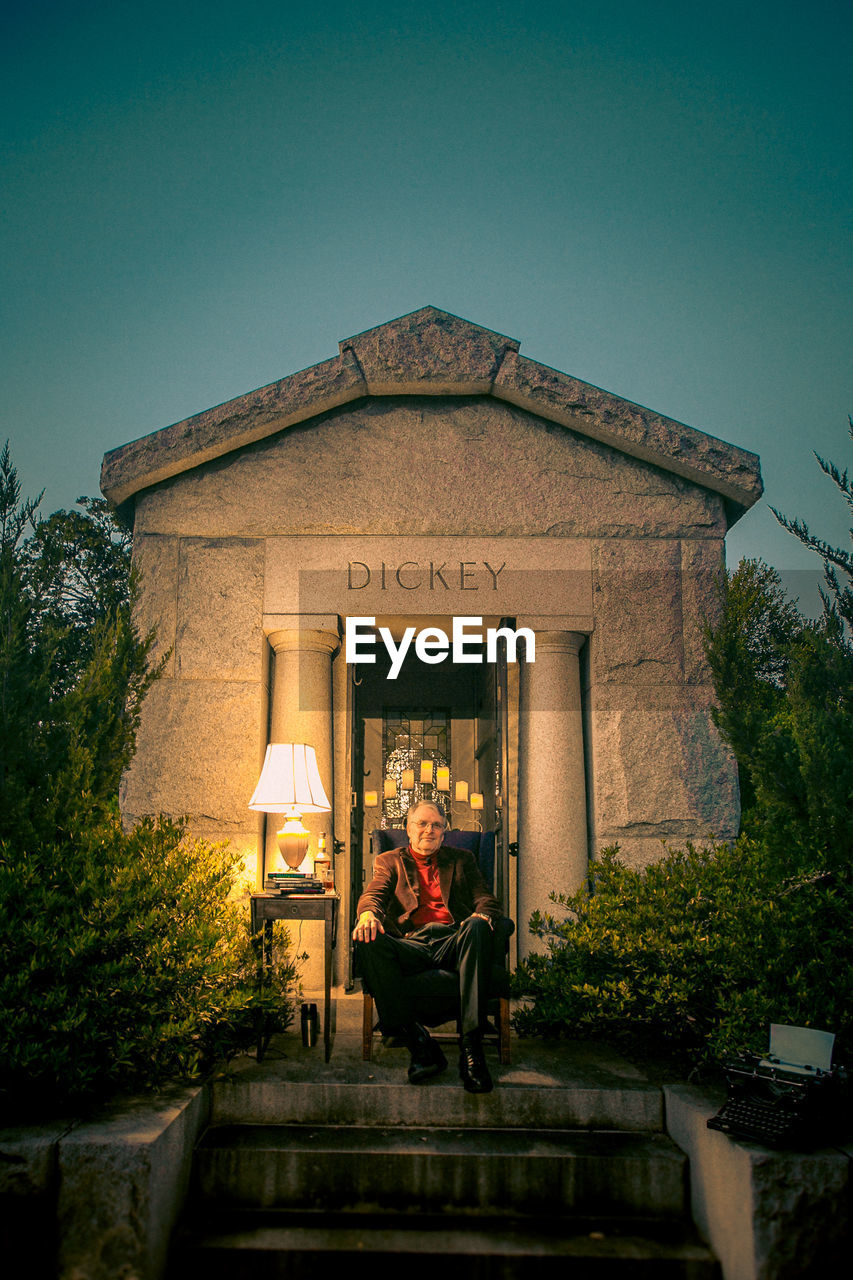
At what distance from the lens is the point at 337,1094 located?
346 cm

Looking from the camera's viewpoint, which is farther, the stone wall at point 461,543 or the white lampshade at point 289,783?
the stone wall at point 461,543

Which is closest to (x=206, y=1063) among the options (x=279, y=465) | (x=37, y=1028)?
(x=37, y=1028)

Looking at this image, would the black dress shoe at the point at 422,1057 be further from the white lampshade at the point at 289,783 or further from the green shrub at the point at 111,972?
the white lampshade at the point at 289,783

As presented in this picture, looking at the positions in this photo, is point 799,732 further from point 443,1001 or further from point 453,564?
point 453,564

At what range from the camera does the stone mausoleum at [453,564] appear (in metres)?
4.92

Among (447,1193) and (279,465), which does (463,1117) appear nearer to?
(447,1193)

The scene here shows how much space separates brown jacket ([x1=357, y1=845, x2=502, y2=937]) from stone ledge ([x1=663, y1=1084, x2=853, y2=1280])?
1.69 metres

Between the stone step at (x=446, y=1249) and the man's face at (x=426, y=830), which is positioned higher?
the man's face at (x=426, y=830)

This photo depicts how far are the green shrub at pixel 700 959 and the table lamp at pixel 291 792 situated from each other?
1328 mm

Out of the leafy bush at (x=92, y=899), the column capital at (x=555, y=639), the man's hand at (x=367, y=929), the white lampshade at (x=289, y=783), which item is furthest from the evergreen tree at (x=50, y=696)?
the column capital at (x=555, y=639)

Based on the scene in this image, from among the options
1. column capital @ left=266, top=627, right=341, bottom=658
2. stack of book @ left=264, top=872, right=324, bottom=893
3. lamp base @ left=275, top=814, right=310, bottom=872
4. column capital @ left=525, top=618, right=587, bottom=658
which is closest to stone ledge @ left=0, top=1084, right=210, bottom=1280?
stack of book @ left=264, top=872, right=324, bottom=893

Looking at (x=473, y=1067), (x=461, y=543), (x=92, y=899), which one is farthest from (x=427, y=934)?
(x=461, y=543)

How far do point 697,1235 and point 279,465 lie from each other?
4.30 m

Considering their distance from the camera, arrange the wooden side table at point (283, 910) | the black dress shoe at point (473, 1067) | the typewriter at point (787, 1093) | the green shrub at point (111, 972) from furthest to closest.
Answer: the wooden side table at point (283, 910)
the black dress shoe at point (473, 1067)
the green shrub at point (111, 972)
the typewriter at point (787, 1093)
